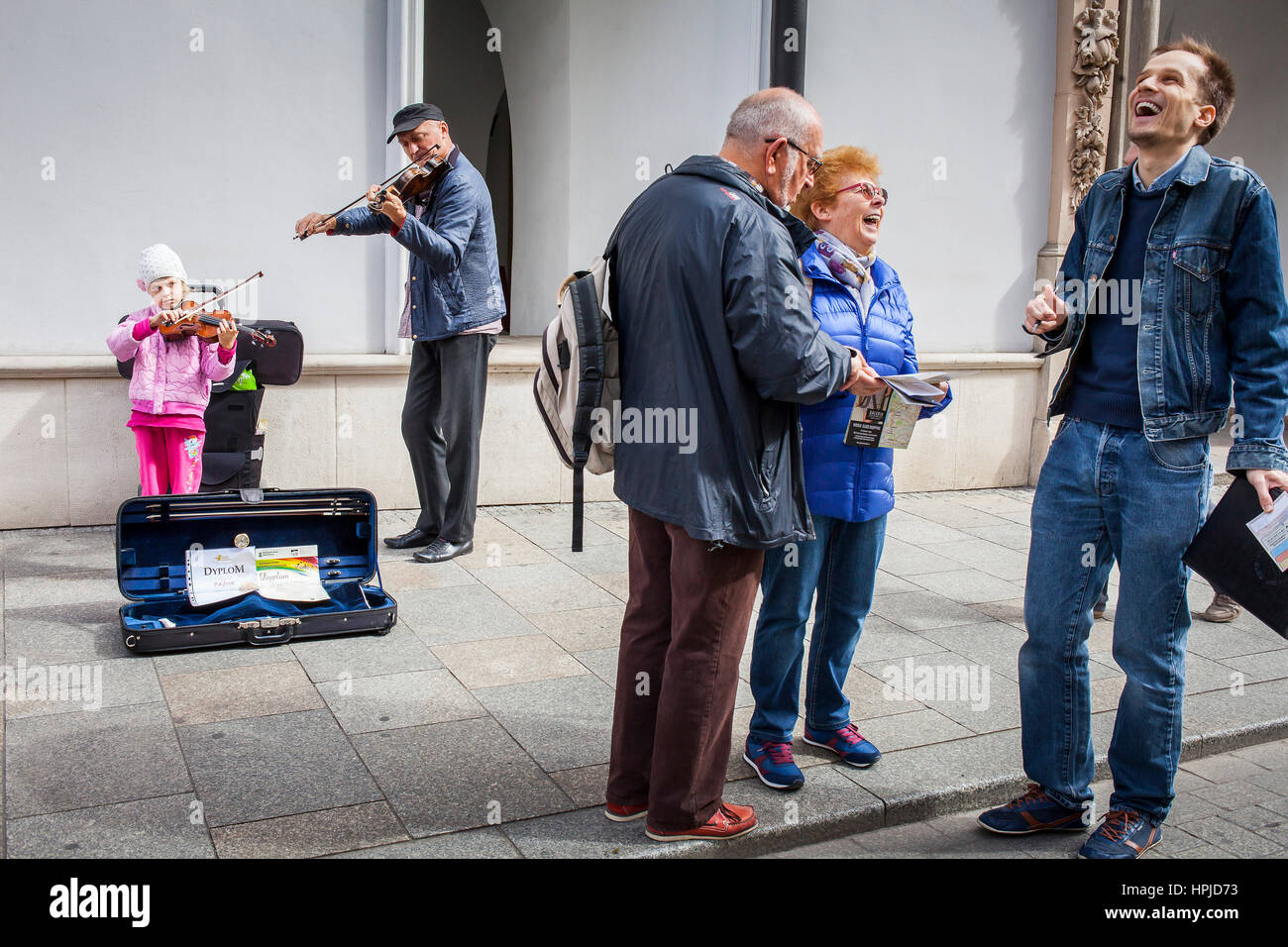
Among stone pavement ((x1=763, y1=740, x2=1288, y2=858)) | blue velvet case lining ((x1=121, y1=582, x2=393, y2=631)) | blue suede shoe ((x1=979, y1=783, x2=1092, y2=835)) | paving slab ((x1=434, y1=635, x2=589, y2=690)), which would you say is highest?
blue velvet case lining ((x1=121, y1=582, x2=393, y2=631))

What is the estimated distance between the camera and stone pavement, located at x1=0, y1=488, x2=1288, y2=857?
3.30 meters

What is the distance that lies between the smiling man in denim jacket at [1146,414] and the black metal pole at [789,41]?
178 inches

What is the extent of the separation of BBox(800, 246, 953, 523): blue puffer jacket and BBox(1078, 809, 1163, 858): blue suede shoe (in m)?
1.08

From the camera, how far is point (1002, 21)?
8.86 metres

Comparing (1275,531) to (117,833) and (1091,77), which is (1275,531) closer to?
(117,833)

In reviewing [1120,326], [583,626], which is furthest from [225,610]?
[1120,326]

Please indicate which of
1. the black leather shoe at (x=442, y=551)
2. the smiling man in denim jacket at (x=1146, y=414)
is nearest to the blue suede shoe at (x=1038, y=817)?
the smiling man in denim jacket at (x=1146, y=414)

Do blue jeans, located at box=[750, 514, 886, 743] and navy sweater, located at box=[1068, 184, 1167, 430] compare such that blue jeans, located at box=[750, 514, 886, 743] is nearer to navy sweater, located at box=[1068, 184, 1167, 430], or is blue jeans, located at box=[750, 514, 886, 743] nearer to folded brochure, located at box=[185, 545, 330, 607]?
navy sweater, located at box=[1068, 184, 1167, 430]

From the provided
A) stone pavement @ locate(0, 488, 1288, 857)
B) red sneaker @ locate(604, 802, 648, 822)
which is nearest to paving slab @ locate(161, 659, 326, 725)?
stone pavement @ locate(0, 488, 1288, 857)

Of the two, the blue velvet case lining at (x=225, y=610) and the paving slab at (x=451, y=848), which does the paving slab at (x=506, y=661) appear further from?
the paving slab at (x=451, y=848)
